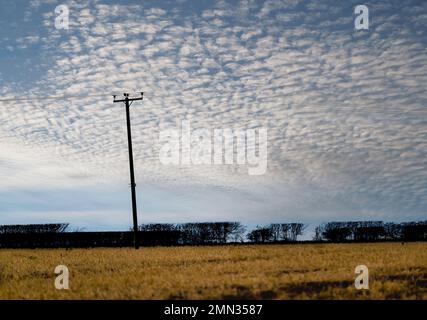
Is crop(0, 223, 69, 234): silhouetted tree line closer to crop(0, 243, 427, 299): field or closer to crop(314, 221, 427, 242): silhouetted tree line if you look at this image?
crop(314, 221, 427, 242): silhouetted tree line

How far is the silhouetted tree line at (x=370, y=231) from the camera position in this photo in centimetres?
4875

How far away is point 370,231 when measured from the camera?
49.5 metres

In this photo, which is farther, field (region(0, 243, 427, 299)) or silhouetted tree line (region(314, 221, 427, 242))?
silhouetted tree line (region(314, 221, 427, 242))

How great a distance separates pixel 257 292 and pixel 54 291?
4.44 meters

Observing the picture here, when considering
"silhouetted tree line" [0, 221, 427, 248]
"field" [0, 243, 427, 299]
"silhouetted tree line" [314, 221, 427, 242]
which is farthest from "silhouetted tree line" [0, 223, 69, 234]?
"field" [0, 243, 427, 299]

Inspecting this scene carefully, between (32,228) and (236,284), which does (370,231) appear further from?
(236,284)

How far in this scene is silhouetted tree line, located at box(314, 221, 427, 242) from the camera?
160 ft

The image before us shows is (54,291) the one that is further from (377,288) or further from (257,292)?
(377,288)

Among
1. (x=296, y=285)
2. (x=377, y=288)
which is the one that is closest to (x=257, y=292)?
(x=296, y=285)

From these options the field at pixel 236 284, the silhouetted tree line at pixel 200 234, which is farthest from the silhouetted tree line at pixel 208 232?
the field at pixel 236 284

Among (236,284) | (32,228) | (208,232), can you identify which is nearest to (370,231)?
(208,232)

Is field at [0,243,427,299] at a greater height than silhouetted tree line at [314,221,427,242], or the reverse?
field at [0,243,427,299]
